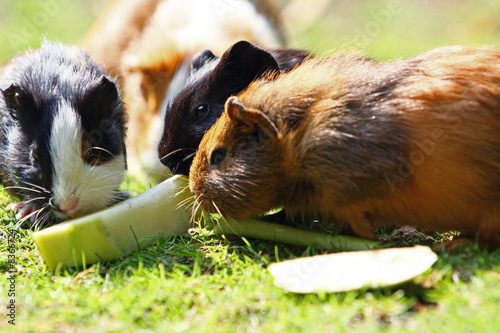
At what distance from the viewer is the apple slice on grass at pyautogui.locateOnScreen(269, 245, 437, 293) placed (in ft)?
8.25

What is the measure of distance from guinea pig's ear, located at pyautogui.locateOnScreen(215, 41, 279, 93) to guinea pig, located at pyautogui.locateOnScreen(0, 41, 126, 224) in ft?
2.67

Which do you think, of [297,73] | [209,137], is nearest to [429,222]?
[297,73]

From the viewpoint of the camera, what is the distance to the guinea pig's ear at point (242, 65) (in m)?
3.90

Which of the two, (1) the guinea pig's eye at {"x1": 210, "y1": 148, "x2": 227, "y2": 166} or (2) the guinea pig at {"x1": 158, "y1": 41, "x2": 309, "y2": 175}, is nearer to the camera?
(1) the guinea pig's eye at {"x1": 210, "y1": 148, "x2": 227, "y2": 166}

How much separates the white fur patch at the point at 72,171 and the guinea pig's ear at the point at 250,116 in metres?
0.98

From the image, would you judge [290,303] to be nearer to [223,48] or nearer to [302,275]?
Answer: [302,275]

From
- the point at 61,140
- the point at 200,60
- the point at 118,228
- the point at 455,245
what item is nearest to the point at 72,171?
the point at 61,140

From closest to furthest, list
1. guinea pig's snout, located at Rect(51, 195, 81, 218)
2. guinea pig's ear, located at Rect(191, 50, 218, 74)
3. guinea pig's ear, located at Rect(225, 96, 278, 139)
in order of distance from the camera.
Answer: guinea pig's ear, located at Rect(225, 96, 278, 139) < guinea pig's snout, located at Rect(51, 195, 81, 218) < guinea pig's ear, located at Rect(191, 50, 218, 74)

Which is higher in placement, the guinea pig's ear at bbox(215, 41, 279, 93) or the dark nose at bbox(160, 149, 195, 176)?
the guinea pig's ear at bbox(215, 41, 279, 93)

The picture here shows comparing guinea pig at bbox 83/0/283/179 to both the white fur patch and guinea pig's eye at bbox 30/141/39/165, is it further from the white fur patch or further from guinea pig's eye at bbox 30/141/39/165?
guinea pig's eye at bbox 30/141/39/165

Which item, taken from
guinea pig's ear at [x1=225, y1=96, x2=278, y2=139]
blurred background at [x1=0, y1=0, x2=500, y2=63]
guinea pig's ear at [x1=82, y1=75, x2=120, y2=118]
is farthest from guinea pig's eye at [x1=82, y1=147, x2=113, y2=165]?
blurred background at [x1=0, y1=0, x2=500, y2=63]

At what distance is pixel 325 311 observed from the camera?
95.2 inches

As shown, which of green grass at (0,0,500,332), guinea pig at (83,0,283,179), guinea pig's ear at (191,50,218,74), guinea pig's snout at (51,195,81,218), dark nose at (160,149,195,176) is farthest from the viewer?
guinea pig at (83,0,283,179)

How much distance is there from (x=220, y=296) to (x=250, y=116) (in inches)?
42.0
